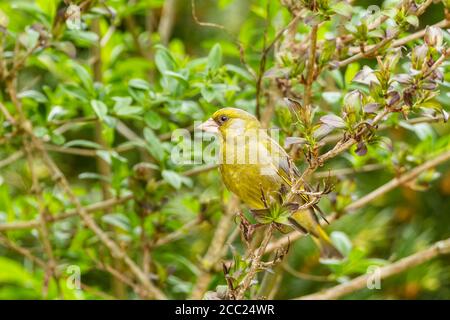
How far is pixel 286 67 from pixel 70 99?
721 millimetres

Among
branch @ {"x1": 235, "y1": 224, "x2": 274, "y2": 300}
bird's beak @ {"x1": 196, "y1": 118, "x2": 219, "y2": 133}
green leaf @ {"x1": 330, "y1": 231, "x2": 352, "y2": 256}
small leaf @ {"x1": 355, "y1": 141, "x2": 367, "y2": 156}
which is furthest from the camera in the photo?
green leaf @ {"x1": 330, "y1": 231, "x2": 352, "y2": 256}

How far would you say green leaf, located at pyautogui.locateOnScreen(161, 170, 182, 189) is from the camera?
2113 millimetres

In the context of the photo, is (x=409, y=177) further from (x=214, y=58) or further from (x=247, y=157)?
(x=214, y=58)

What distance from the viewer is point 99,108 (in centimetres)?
206

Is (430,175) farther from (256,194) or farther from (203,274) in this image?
(203,274)

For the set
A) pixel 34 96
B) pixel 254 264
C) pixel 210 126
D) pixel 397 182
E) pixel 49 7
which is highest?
pixel 49 7

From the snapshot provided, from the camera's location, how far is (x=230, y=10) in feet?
11.6

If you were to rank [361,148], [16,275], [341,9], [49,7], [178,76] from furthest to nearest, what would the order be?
[16,275] → [49,7] → [178,76] → [341,9] → [361,148]

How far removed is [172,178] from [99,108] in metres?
0.28

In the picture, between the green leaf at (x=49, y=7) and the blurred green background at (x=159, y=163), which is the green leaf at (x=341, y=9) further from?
the green leaf at (x=49, y=7)

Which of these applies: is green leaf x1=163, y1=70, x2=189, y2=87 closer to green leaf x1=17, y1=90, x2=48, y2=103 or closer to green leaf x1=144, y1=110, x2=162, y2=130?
green leaf x1=144, y1=110, x2=162, y2=130

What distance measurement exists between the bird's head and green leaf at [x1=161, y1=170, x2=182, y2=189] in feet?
0.52

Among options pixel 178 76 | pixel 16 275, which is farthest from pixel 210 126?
pixel 16 275

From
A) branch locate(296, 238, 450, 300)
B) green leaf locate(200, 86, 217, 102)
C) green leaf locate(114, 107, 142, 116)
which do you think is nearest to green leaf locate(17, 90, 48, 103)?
green leaf locate(114, 107, 142, 116)
